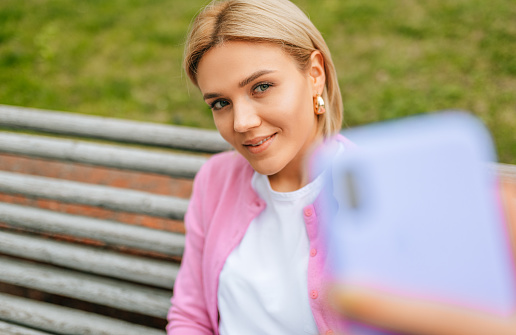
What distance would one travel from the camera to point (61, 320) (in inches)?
78.1

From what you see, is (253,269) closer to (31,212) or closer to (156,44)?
(31,212)

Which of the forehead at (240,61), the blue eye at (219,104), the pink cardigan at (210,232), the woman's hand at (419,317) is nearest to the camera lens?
the woman's hand at (419,317)

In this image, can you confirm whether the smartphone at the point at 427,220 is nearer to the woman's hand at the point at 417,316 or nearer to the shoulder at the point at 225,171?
the woman's hand at the point at 417,316

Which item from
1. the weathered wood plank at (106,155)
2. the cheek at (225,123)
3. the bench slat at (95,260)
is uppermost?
the cheek at (225,123)

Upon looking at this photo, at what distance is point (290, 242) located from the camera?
144cm

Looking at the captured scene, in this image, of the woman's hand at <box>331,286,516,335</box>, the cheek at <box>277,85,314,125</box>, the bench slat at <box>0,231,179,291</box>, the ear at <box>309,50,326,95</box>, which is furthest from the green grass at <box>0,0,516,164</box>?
the woman's hand at <box>331,286,516,335</box>

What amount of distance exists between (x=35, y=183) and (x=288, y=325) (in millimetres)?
1481

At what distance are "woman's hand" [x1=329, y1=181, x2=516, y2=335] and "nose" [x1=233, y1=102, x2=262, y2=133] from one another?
2.66ft

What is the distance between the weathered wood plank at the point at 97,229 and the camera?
200 cm

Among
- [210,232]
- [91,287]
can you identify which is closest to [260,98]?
[210,232]

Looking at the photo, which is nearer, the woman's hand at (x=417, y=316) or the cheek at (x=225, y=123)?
the woman's hand at (x=417, y=316)

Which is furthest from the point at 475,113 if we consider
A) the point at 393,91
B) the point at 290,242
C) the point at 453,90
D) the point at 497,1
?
the point at 290,242

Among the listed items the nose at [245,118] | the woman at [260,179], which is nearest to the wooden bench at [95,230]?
the woman at [260,179]

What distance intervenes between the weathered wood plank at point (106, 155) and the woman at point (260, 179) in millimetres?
329
